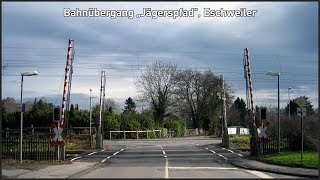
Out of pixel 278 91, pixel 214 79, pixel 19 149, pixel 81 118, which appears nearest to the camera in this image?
pixel 19 149

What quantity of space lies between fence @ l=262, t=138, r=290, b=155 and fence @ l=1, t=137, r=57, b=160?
43.6 ft

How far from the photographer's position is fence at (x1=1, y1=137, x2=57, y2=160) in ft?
86.6

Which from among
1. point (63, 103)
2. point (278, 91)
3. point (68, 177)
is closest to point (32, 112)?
point (63, 103)

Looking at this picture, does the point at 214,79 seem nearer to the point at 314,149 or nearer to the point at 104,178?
the point at 314,149

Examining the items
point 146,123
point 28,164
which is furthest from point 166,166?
point 146,123

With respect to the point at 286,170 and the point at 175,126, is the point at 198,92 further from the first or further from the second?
the point at 286,170

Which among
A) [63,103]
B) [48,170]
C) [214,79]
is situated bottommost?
[48,170]

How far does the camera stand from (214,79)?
8662 cm

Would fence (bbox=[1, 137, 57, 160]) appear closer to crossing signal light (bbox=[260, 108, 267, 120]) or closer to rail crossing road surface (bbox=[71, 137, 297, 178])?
rail crossing road surface (bbox=[71, 137, 297, 178])

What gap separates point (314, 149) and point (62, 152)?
614 inches


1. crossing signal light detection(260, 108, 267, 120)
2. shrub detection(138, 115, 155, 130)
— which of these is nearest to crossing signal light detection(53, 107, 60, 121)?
crossing signal light detection(260, 108, 267, 120)

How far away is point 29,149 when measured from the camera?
27.2 m

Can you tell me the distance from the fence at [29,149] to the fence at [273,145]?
13.3 meters

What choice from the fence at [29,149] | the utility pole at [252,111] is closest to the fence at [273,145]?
the utility pole at [252,111]
